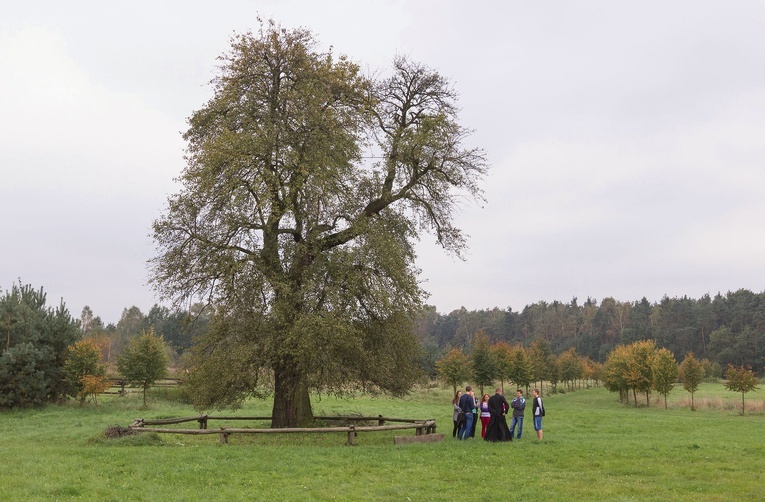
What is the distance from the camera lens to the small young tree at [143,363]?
127 feet

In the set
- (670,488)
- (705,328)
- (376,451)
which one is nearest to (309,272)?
(376,451)

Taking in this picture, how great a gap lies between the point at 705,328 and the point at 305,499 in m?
131

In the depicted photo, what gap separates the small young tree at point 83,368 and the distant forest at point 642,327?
4697 centimetres

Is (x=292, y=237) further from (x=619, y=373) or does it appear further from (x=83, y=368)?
(x=619, y=373)

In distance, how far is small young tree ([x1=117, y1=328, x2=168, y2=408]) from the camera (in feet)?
→ 127

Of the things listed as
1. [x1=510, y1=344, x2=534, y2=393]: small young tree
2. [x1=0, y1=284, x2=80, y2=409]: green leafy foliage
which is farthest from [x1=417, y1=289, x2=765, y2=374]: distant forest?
[x1=0, y1=284, x2=80, y2=409]: green leafy foliage

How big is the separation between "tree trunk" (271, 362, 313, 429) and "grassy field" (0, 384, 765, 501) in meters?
1.26

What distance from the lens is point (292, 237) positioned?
80.7 feet

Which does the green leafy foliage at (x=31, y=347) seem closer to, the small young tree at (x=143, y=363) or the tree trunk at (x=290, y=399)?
the small young tree at (x=143, y=363)

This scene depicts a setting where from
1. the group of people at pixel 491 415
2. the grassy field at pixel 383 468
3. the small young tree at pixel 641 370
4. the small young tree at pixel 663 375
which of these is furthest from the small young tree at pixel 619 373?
the group of people at pixel 491 415

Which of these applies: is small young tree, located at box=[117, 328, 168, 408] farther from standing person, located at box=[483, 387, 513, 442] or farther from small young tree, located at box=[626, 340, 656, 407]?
small young tree, located at box=[626, 340, 656, 407]

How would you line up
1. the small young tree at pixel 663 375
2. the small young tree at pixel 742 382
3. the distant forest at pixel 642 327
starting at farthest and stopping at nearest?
the distant forest at pixel 642 327
the small young tree at pixel 663 375
the small young tree at pixel 742 382

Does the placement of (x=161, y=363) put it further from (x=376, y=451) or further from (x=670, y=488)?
(x=670, y=488)

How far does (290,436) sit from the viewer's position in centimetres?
2236
